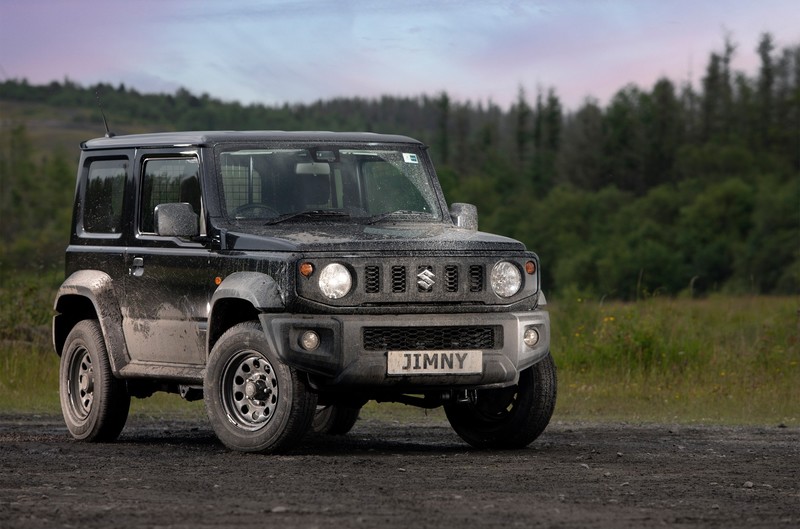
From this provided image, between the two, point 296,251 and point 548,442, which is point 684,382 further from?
point 296,251

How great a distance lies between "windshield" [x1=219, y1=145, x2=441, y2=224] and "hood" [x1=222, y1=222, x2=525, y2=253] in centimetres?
24

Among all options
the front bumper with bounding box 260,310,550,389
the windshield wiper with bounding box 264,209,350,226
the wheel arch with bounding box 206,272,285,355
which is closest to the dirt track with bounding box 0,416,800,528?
the front bumper with bounding box 260,310,550,389

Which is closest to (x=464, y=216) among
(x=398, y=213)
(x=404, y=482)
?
(x=398, y=213)

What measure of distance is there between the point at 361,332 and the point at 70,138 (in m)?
181

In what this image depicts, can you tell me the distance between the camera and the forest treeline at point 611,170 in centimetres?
10231

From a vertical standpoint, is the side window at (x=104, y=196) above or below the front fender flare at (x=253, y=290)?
above

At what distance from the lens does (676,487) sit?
7594 mm

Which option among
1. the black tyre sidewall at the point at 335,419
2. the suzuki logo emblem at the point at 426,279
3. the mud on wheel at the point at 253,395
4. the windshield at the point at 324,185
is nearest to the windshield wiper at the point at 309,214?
the windshield at the point at 324,185

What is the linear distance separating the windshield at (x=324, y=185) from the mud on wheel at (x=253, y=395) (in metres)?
1.01

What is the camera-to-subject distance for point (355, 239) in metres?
9.05

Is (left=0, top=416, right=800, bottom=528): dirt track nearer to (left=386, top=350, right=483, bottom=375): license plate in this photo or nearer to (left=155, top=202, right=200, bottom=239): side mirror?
(left=386, top=350, right=483, bottom=375): license plate

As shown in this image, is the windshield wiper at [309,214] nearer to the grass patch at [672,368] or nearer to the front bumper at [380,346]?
the front bumper at [380,346]

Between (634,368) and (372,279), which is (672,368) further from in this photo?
(372,279)

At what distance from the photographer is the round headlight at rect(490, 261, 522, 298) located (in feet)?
30.5
